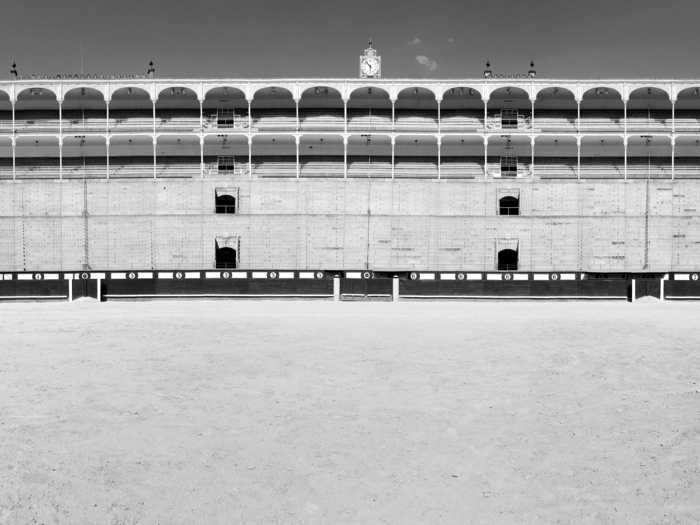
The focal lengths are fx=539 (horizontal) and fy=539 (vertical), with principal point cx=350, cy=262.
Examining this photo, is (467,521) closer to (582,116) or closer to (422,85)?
(422,85)

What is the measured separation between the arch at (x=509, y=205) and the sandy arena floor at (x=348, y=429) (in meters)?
24.2

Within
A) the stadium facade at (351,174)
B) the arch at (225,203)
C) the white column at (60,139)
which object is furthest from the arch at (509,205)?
the white column at (60,139)

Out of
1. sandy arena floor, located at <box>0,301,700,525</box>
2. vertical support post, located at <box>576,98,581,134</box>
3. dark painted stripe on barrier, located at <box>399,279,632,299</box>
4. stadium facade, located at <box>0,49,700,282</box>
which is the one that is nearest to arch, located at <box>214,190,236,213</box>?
stadium facade, located at <box>0,49,700,282</box>

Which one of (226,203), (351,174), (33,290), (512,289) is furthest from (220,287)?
(351,174)

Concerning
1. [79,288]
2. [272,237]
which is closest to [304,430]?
[79,288]

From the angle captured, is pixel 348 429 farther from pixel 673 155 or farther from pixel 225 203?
pixel 673 155

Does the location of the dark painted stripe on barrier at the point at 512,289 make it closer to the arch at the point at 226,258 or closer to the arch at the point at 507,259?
the arch at the point at 507,259

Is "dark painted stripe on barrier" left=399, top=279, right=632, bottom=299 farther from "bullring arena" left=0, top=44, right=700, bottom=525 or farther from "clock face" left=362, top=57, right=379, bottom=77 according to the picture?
"clock face" left=362, top=57, right=379, bottom=77

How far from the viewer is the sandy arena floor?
5.45 meters

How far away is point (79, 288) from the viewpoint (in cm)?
2609

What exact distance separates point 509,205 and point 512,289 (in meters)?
12.2

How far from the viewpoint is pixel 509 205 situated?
37938mm

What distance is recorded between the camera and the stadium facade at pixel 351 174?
117ft

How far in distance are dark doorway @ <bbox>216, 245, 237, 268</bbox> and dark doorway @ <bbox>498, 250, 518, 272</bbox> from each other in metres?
18.1
